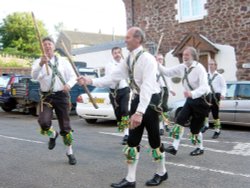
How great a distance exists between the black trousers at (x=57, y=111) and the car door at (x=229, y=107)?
5735 mm

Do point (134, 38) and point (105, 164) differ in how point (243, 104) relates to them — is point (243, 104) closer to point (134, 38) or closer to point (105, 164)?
point (105, 164)

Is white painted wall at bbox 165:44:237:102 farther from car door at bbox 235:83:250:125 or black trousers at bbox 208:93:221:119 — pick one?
black trousers at bbox 208:93:221:119

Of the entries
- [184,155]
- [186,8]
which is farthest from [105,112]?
[186,8]

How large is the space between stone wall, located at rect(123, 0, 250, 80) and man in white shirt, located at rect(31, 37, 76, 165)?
36.3ft

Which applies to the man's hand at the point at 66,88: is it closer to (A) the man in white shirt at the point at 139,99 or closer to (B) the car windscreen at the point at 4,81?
(A) the man in white shirt at the point at 139,99

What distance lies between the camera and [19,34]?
51938mm

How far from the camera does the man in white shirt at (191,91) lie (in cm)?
644

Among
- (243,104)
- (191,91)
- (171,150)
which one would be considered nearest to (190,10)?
(243,104)

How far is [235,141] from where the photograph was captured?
8641 millimetres

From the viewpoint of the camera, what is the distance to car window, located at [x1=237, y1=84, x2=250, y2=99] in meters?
10.5

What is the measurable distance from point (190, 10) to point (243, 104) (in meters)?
8.08

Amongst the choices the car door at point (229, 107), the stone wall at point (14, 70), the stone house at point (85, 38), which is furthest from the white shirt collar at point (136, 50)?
the stone house at point (85, 38)

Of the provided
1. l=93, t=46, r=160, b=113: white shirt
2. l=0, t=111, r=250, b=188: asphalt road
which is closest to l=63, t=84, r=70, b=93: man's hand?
l=0, t=111, r=250, b=188: asphalt road

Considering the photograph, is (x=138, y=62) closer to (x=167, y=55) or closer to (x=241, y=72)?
(x=241, y=72)
